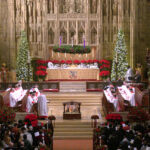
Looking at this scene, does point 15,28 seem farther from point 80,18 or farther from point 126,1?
point 126,1

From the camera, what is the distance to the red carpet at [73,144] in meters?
12.7

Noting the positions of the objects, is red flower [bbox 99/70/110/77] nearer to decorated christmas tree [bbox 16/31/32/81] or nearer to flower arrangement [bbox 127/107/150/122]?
decorated christmas tree [bbox 16/31/32/81]

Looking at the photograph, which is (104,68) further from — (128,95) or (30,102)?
(30,102)

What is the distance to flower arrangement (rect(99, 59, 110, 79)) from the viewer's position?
78.8ft

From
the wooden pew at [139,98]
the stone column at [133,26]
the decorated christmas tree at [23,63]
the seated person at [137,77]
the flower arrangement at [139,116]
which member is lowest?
the flower arrangement at [139,116]

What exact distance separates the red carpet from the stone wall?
1362 cm

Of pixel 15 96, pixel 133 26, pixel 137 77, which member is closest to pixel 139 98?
pixel 137 77

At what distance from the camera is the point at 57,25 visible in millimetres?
26844

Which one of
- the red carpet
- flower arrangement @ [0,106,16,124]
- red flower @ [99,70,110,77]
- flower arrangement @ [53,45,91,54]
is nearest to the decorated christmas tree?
flower arrangement @ [53,45,91,54]

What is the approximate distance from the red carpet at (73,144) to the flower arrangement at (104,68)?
10.6 meters

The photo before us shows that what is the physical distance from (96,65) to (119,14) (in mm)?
4569

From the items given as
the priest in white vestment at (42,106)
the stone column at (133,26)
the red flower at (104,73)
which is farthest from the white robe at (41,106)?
the stone column at (133,26)

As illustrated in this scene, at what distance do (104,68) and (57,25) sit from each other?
17.5 ft

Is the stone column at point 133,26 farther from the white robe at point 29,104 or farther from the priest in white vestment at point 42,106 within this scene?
the white robe at point 29,104
